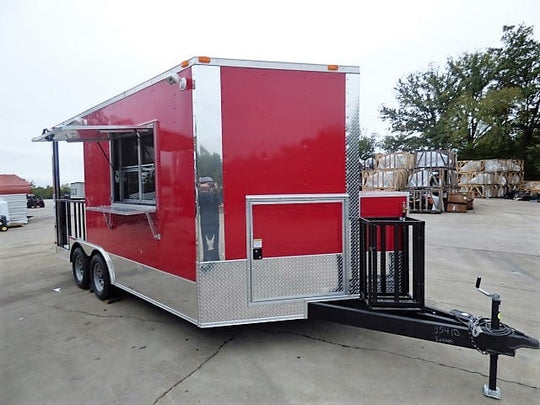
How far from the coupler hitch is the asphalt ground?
0.54 ft

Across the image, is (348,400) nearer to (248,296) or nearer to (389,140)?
(248,296)

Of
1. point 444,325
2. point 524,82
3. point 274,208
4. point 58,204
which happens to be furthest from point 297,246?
point 524,82

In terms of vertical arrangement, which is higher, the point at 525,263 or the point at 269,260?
the point at 269,260

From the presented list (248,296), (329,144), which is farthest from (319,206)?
(248,296)

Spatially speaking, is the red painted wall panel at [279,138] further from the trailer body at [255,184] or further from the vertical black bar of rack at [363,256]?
the vertical black bar of rack at [363,256]

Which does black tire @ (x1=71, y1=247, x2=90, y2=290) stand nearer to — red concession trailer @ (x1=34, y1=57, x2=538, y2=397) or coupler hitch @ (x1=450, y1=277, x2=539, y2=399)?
red concession trailer @ (x1=34, y1=57, x2=538, y2=397)

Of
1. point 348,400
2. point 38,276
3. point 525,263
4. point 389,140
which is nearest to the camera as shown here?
point 348,400

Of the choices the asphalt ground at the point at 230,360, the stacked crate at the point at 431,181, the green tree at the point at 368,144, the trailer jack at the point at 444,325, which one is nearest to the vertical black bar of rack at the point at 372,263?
the trailer jack at the point at 444,325

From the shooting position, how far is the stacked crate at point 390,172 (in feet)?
65.2

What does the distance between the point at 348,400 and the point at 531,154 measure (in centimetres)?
3695

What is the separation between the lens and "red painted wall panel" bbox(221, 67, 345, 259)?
338cm

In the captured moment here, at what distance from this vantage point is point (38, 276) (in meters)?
7.18

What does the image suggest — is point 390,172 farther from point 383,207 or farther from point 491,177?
point 383,207

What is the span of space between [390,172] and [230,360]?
18587mm
